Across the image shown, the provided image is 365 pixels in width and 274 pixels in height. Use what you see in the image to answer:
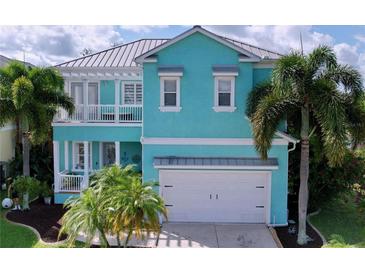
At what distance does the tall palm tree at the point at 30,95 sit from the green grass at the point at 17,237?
9.85ft

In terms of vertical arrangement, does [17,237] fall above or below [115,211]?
below

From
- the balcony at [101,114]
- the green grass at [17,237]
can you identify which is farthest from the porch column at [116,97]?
the green grass at [17,237]

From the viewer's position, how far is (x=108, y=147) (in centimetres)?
1916

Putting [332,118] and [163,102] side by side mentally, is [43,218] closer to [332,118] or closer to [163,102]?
[163,102]

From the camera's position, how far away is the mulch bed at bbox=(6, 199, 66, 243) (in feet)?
44.1

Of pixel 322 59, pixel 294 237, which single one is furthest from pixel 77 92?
pixel 294 237

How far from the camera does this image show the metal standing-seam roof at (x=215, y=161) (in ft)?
47.7

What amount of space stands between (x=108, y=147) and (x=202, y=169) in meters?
6.65

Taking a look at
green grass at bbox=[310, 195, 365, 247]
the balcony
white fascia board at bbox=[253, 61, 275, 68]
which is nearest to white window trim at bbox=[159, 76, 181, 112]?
the balcony

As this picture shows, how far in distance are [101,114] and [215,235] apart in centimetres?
851

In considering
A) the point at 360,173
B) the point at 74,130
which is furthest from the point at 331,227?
the point at 74,130

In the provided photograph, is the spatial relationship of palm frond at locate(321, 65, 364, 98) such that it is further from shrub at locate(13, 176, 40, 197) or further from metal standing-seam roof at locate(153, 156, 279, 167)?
shrub at locate(13, 176, 40, 197)

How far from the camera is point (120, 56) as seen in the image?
1856cm

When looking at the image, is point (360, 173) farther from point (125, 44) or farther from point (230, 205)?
point (125, 44)
